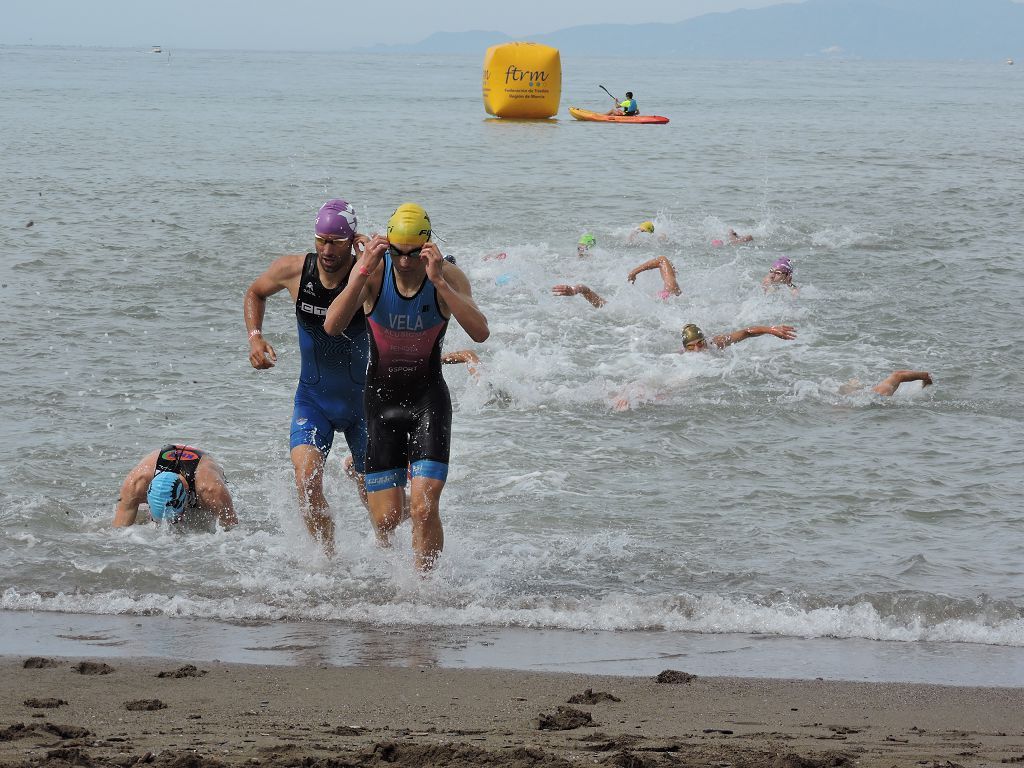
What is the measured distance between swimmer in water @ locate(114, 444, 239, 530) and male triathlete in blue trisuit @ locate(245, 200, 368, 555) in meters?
1.05

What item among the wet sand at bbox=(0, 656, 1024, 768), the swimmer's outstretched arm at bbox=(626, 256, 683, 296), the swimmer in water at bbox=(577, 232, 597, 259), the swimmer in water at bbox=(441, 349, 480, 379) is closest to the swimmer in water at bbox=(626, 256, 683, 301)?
the swimmer's outstretched arm at bbox=(626, 256, 683, 296)

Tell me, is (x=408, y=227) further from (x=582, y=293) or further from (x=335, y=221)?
(x=582, y=293)

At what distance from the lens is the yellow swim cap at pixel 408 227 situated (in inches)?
236

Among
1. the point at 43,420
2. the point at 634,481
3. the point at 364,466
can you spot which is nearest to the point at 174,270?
the point at 43,420

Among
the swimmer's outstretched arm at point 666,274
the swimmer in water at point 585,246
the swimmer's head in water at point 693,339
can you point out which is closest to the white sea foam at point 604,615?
the swimmer's head in water at point 693,339

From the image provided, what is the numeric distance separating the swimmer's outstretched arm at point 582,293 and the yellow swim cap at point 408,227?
688 cm

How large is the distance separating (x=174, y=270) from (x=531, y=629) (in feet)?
40.9

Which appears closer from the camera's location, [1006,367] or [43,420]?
[43,420]

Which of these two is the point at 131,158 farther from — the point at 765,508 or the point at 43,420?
the point at 765,508

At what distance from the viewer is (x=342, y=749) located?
13.6ft

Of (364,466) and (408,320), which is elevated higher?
(408,320)

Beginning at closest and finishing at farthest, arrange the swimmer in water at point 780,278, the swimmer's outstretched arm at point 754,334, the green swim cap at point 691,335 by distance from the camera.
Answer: the swimmer's outstretched arm at point 754,334 → the green swim cap at point 691,335 → the swimmer in water at point 780,278

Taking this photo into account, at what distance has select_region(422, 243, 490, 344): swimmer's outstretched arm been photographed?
238 inches

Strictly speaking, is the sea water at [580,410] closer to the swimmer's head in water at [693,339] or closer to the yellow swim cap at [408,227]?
the swimmer's head in water at [693,339]
